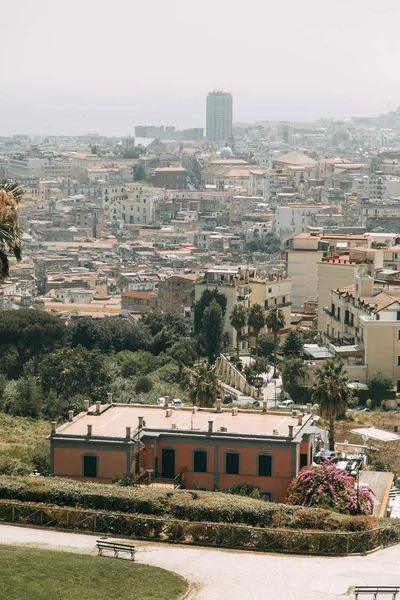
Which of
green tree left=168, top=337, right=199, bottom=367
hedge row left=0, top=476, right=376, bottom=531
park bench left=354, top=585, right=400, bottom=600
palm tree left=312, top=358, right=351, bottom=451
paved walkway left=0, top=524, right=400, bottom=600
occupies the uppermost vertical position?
hedge row left=0, top=476, right=376, bottom=531

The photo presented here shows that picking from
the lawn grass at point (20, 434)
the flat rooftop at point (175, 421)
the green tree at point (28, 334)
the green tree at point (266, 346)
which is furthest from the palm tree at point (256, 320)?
the flat rooftop at point (175, 421)

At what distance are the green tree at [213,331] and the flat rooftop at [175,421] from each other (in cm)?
2790

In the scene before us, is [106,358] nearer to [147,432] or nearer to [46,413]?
[46,413]

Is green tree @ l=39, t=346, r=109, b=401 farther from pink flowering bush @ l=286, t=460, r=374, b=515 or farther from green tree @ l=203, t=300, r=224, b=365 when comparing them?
pink flowering bush @ l=286, t=460, r=374, b=515

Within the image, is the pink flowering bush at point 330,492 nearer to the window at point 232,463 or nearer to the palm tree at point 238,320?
the window at point 232,463

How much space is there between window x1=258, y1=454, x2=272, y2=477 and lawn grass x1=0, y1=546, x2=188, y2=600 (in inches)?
398

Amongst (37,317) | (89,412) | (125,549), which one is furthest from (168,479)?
Result: (37,317)

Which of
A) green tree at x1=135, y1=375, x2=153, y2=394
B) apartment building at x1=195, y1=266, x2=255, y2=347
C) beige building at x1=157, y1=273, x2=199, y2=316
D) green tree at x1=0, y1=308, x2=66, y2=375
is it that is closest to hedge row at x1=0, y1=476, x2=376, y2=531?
green tree at x1=135, y1=375, x2=153, y2=394

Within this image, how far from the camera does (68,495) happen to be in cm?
2555

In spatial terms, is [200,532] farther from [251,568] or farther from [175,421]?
[175,421]

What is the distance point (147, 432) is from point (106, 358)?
98.8 feet

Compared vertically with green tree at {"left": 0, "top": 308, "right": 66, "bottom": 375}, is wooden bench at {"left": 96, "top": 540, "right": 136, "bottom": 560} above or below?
above

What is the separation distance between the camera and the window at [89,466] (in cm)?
3275

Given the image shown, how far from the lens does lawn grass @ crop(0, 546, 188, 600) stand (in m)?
21.2
